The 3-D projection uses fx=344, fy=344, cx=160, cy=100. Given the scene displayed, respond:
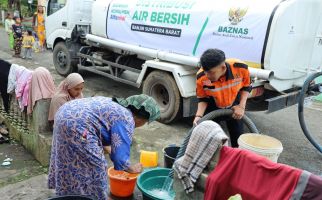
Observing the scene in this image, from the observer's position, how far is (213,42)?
19.0 ft

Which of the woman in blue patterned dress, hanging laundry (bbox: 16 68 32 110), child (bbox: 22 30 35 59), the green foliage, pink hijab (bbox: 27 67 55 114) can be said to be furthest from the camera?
the green foliage

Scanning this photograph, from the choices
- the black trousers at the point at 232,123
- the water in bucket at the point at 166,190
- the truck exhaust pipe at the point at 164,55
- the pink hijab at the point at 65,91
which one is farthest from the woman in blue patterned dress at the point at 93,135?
the truck exhaust pipe at the point at 164,55

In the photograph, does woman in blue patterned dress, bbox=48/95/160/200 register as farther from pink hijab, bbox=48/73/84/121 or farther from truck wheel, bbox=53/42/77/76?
truck wheel, bbox=53/42/77/76

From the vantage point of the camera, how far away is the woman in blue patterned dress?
2508 mm

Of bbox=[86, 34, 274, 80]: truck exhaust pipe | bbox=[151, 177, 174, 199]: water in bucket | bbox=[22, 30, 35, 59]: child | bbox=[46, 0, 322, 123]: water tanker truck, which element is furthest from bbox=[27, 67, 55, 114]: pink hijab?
bbox=[22, 30, 35, 59]: child

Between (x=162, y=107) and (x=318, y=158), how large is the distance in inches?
114

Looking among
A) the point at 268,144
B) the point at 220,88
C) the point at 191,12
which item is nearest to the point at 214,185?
the point at 268,144

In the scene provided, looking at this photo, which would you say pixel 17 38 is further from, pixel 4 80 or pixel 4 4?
pixel 4 4

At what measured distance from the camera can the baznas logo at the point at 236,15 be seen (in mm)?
5411

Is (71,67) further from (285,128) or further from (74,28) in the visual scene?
(285,128)

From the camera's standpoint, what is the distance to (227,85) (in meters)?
3.72

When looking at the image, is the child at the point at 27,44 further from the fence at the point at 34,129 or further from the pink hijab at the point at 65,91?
the pink hijab at the point at 65,91

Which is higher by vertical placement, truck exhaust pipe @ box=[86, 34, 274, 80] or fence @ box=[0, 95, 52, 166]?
truck exhaust pipe @ box=[86, 34, 274, 80]

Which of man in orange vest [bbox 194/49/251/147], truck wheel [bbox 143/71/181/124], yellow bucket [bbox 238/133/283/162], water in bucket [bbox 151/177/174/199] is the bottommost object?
water in bucket [bbox 151/177/174/199]
